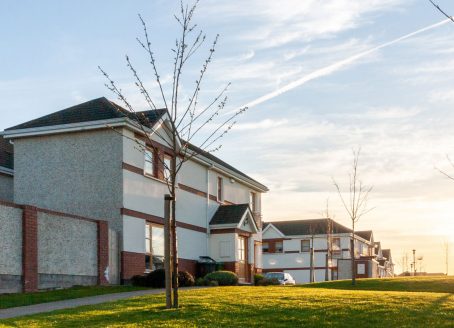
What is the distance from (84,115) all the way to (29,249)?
8.75 m

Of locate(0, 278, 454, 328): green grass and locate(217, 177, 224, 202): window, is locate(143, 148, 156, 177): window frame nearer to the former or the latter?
locate(217, 177, 224, 202): window

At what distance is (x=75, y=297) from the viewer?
22.6 meters

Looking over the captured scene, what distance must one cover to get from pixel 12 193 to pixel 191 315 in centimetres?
2073

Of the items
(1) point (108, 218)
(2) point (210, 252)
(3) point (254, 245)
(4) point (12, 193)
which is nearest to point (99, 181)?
(1) point (108, 218)

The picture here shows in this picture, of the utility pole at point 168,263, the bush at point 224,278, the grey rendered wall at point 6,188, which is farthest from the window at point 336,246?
the utility pole at point 168,263

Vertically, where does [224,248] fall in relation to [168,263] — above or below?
below

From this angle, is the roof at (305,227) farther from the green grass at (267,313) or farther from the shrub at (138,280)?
the green grass at (267,313)

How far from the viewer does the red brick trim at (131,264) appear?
95.2 ft

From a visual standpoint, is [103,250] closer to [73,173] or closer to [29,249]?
[73,173]

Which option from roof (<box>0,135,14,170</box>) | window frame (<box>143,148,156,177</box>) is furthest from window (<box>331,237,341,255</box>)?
window frame (<box>143,148,156,177</box>)

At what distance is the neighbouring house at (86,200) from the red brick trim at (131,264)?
4 centimetres

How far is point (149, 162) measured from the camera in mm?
31812

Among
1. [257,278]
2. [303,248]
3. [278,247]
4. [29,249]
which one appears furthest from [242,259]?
[278,247]

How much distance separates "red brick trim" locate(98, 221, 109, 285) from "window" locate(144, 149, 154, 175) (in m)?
4.44
